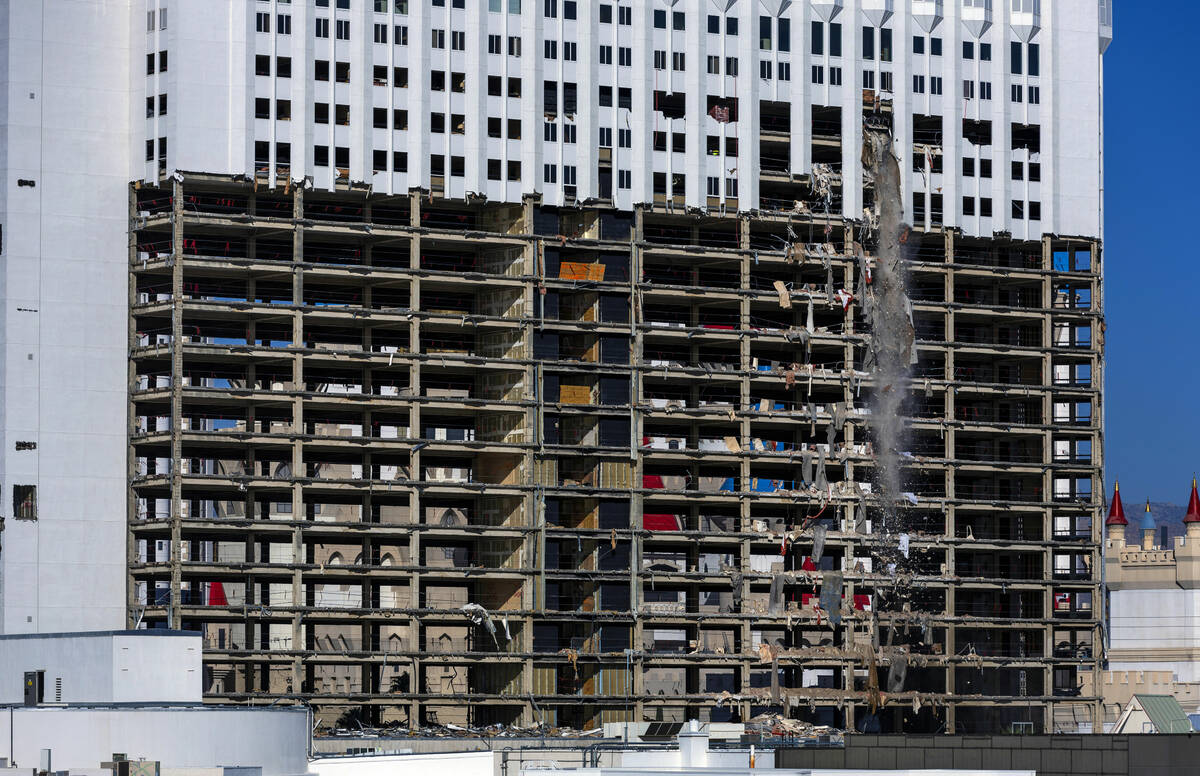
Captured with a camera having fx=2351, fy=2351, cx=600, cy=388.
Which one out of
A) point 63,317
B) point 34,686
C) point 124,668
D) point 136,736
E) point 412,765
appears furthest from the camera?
point 63,317

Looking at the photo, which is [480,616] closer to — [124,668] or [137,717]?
[124,668]

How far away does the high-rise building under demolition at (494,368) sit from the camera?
576 ft

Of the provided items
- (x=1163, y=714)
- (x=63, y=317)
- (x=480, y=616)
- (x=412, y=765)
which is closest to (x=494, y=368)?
(x=480, y=616)

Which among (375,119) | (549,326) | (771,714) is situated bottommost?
(771,714)

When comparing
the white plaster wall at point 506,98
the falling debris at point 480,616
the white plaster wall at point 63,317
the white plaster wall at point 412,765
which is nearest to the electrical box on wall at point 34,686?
the white plaster wall at point 412,765

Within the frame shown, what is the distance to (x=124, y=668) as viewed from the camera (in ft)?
435

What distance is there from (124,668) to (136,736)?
43.6ft

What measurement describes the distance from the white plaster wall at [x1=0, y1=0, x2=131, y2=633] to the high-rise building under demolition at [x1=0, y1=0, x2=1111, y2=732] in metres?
0.29

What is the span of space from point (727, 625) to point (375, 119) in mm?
48856

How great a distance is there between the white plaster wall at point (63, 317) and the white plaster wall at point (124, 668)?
37676mm

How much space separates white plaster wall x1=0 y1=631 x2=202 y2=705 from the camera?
13238 cm

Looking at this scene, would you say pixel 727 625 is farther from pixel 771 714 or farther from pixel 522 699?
pixel 522 699

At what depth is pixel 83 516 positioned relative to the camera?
174 m

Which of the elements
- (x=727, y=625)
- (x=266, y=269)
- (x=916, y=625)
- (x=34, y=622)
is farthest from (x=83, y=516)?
(x=916, y=625)
